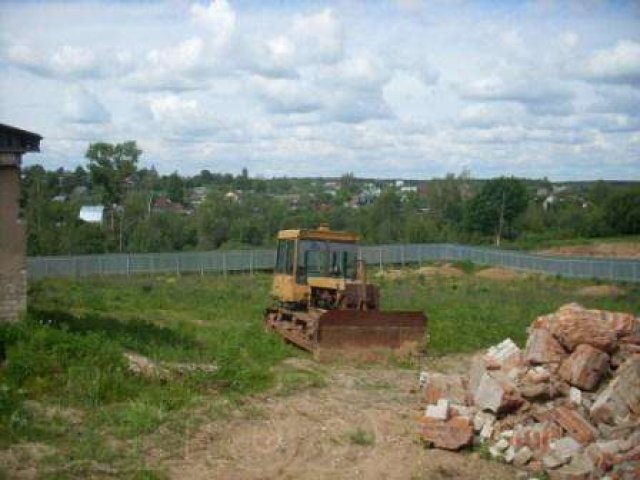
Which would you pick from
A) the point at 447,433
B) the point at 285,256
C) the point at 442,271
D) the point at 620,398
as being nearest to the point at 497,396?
the point at 447,433

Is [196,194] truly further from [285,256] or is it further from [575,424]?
[575,424]

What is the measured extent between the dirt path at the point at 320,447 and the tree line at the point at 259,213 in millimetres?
48668

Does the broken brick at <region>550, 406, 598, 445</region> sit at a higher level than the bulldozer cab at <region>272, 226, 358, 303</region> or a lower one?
lower

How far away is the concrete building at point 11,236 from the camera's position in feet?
45.6

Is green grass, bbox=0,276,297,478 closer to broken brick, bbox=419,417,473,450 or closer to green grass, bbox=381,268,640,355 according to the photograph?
broken brick, bbox=419,417,473,450

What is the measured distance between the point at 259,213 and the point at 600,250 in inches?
1126

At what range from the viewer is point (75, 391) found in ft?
37.8

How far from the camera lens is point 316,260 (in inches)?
759

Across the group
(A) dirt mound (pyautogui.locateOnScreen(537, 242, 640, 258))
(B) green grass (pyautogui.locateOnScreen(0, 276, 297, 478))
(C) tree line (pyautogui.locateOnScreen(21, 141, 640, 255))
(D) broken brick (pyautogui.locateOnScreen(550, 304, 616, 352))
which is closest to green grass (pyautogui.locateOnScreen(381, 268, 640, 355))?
(B) green grass (pyautogui.locateOnScreen(0, 276, 297, 478))

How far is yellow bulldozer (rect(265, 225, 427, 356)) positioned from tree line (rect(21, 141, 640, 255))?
137 ft

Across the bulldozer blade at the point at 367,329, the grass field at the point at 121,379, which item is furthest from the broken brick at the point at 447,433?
the bulldozer blade at the point at 367,329

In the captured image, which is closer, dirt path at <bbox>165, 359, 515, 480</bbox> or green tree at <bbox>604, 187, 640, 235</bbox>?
dirt path at <bbox>165, 359, 515, 480</bbox>

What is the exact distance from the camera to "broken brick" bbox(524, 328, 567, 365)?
1218 centimetres

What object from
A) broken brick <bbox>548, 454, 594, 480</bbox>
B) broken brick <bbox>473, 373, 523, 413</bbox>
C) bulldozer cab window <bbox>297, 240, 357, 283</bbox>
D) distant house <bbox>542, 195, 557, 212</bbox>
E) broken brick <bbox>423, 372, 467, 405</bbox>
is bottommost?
broken brick <bbox>548, 454, 594, 480</bbox>
